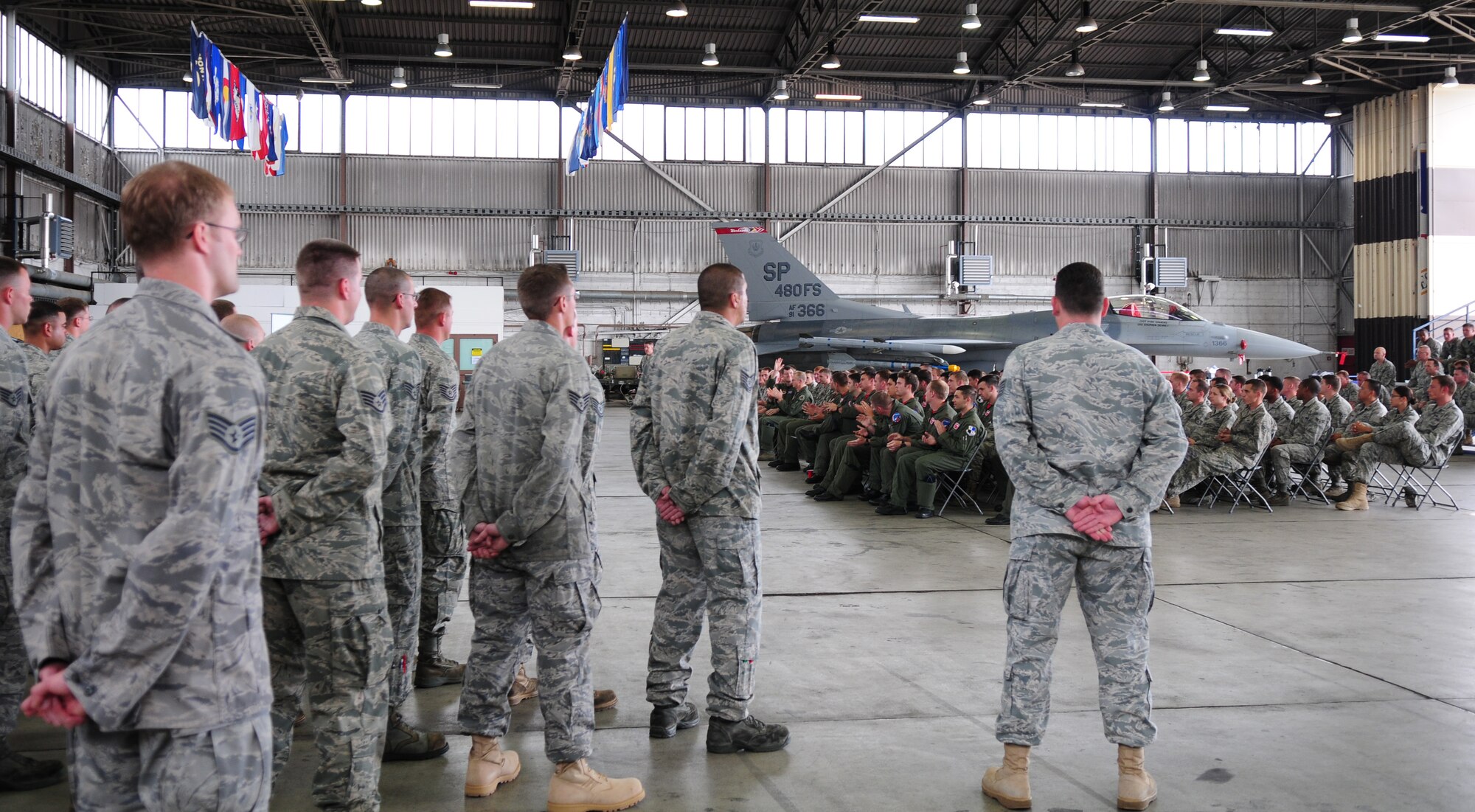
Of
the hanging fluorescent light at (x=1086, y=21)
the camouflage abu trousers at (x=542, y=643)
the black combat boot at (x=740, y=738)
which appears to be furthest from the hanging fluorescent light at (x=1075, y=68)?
the camouflage abu trousers at (x=542, y=643)

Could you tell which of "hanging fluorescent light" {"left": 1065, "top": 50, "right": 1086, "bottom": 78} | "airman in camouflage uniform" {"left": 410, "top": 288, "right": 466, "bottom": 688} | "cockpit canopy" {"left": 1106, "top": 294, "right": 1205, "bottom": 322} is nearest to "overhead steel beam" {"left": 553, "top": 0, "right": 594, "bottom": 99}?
"hanging fluorescent light" {"left": 1065, "top": 50, "right": 1086, "bottom": 78}

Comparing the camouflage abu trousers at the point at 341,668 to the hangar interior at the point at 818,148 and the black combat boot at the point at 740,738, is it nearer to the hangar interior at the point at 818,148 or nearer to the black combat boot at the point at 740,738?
the black combat boot at the point at 740,738

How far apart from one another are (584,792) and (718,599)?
0.86 m

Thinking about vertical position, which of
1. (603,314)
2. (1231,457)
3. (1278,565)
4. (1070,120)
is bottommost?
(1278,565)

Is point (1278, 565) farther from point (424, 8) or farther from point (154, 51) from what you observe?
point (154, 51)

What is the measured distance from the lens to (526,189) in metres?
31.4

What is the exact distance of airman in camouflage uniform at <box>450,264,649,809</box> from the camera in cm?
336

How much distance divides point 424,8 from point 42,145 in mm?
9384

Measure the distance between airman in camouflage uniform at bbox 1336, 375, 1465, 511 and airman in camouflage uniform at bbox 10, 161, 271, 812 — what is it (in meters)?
11.4

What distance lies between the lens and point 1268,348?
71.4 ft

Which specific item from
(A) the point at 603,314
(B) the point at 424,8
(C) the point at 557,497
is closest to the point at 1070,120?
(A) the point at 603,314

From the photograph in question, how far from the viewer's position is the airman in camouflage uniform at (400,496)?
12.3 ft

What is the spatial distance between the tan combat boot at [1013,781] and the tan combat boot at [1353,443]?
31.2ft

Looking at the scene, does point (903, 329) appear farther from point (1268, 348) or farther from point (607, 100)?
point (607, 100)
